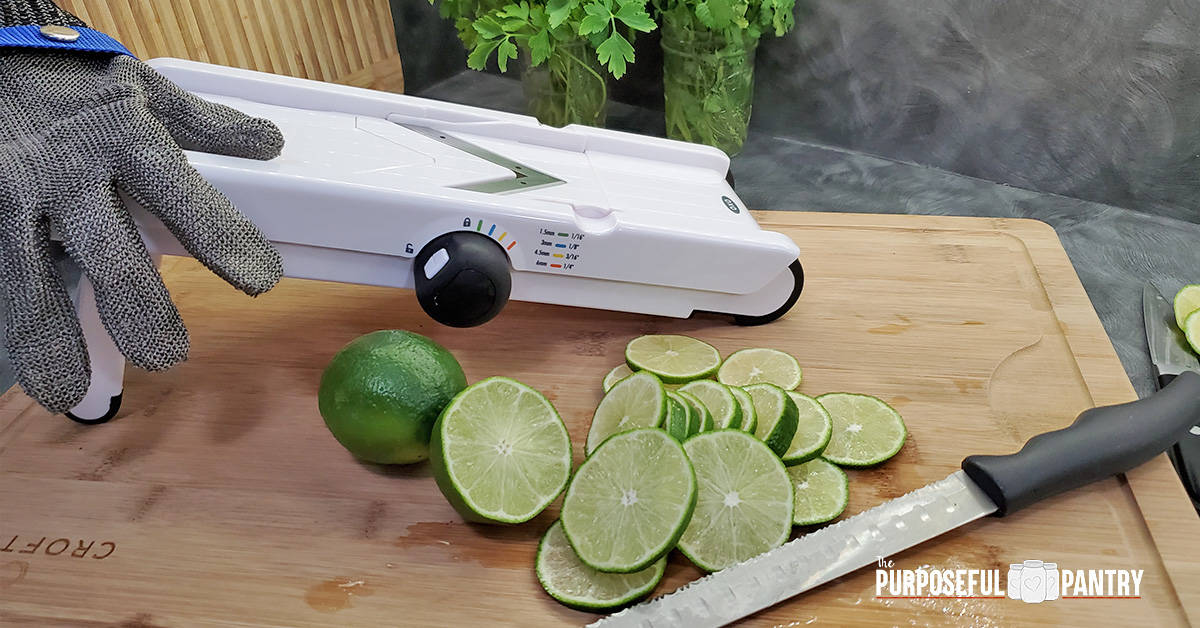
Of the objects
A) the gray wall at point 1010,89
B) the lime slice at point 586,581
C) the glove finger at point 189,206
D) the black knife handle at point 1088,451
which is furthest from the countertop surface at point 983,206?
the lime slice at point 586,581

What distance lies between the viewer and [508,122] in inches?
42.4

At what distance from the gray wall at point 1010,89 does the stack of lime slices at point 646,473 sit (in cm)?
81

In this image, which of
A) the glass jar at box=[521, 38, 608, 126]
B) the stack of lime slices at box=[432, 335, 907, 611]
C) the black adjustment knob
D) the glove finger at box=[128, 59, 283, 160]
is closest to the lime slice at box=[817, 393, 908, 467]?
the stack of lime slices at box=[432, 335, 907, 611]

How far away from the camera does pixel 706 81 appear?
1.42 metres

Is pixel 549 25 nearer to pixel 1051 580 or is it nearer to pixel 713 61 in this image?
pixel 713 61

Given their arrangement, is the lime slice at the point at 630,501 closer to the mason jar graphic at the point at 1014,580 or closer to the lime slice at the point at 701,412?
the lime slice at the point at 701,412

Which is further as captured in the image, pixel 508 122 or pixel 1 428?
pixel 508 122

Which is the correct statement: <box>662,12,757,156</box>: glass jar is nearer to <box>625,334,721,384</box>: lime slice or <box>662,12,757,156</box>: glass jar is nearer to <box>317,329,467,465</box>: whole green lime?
<box>625,334,721,384</box>: lime slice

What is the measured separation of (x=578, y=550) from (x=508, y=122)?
0.58m

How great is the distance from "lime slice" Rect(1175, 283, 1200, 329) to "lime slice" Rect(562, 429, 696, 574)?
809 mm

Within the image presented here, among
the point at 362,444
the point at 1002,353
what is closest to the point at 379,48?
the point at 362,444

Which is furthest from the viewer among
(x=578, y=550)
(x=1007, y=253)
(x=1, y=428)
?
(x=1007, y=253)

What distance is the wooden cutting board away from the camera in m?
0.73

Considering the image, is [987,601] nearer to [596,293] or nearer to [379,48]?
[596,293]
